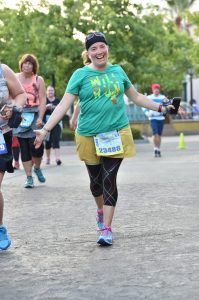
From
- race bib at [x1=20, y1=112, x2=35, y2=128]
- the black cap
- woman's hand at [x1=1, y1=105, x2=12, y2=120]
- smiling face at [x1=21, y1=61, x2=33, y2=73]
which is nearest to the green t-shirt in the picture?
the black cap

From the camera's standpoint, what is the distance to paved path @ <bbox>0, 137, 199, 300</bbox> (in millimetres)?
4359

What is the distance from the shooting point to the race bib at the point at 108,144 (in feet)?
19.4

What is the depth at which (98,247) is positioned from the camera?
5.72 m

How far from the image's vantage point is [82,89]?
5.92 meters

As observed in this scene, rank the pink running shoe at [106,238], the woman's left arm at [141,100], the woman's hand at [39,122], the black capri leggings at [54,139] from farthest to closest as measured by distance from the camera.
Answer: the black capri leggings at [54,139] → the woman's hand at [39,122] → the woman's left arm at [141,100] → the pink running shoe at [106,238]

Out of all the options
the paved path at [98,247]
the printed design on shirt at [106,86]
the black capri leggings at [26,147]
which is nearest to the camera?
the paved path at [98,247]

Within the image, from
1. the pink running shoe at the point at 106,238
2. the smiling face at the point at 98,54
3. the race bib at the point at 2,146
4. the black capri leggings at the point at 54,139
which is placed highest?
the smiling face at the point at 98,54

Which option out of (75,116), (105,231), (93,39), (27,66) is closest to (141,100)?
(93,39)

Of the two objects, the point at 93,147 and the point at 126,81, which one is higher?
the point at 126,81

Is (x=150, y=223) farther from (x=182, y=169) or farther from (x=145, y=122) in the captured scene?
(x=145, y=122)

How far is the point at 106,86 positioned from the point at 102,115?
0.77ft

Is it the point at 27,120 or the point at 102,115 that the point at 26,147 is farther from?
the point at 102,115

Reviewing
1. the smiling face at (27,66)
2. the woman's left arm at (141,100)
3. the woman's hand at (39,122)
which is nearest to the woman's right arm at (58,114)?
the woman's left arm at (141,100)

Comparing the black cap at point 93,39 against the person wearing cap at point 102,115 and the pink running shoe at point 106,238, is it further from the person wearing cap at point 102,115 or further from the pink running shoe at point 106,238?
the pink running shoe at point 106,238
